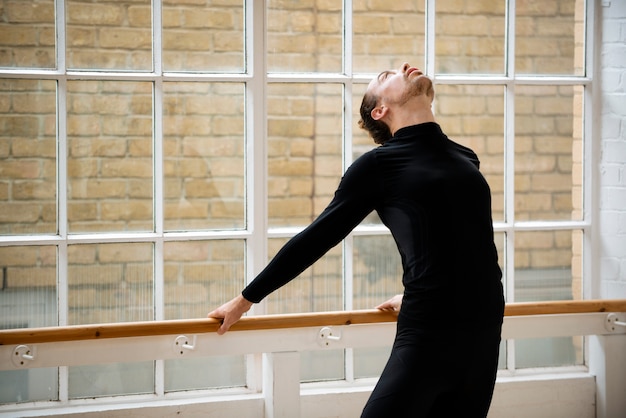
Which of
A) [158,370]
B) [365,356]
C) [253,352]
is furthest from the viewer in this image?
[365,356]

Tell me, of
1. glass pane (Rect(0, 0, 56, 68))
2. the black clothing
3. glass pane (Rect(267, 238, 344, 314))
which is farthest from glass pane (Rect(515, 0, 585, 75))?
glass pane (Rect(0, 0, 56, 68))

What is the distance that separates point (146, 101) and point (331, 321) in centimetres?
108

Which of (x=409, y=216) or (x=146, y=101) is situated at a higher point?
(x=146, y=101)

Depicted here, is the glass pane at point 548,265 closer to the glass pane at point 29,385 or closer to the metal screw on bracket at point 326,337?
the metal screw on bracket at point 326,337

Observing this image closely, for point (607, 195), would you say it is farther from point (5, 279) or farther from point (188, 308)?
point (5, 279)

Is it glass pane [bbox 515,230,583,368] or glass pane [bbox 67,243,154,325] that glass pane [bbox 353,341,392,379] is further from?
glass pane [bbox 67,243,154,325]

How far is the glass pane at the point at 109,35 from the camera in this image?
3.06m

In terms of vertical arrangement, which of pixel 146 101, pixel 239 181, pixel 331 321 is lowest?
pixel 331 321

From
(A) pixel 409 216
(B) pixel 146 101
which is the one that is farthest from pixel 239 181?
(A) pixel 409 216

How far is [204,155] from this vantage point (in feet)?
10.5

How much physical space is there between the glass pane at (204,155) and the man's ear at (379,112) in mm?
932

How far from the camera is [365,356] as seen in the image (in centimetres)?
340

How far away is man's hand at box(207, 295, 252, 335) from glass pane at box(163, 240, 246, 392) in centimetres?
41

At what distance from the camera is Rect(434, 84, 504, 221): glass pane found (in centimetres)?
344
